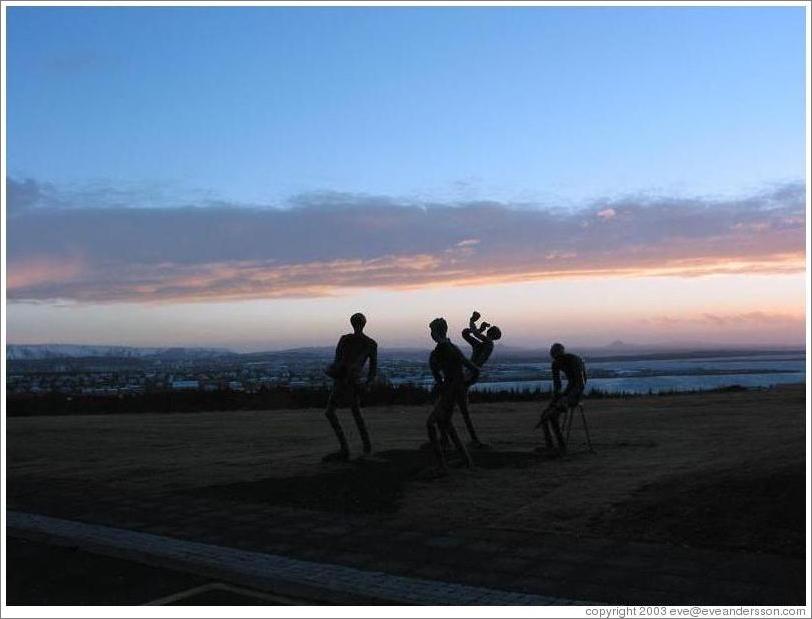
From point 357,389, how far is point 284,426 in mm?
8146

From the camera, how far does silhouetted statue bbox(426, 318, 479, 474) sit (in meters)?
11.4

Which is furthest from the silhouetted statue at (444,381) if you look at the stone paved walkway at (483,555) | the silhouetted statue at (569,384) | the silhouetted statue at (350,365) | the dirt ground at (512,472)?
the stone paved walkway at (483,555)

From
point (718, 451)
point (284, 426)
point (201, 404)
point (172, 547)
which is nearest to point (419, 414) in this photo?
point (284, 426)

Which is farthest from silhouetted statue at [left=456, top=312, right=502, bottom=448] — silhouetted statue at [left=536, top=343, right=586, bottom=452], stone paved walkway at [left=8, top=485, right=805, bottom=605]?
stone paved walkway at [left=8, top=485, right=805, bottom=605]

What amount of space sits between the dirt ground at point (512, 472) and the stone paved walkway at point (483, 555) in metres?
0.38

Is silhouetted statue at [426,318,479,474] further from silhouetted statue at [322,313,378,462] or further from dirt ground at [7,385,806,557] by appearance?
silhouetted statue at [322,313,378,462]

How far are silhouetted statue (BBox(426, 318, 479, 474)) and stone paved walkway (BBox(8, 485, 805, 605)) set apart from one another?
7.98 ft

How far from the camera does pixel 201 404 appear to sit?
101ft

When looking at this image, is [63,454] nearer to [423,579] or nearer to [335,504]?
[335,504]

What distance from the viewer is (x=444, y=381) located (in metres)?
11.8

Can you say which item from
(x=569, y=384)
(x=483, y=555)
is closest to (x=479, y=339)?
(x=569, y=384)

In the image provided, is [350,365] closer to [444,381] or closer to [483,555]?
[444,381]

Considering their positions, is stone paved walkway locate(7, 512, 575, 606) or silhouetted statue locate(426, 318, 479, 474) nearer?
stone paved walkway locate(7, 512, 575, 606)

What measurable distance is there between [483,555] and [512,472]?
14.0 feet
